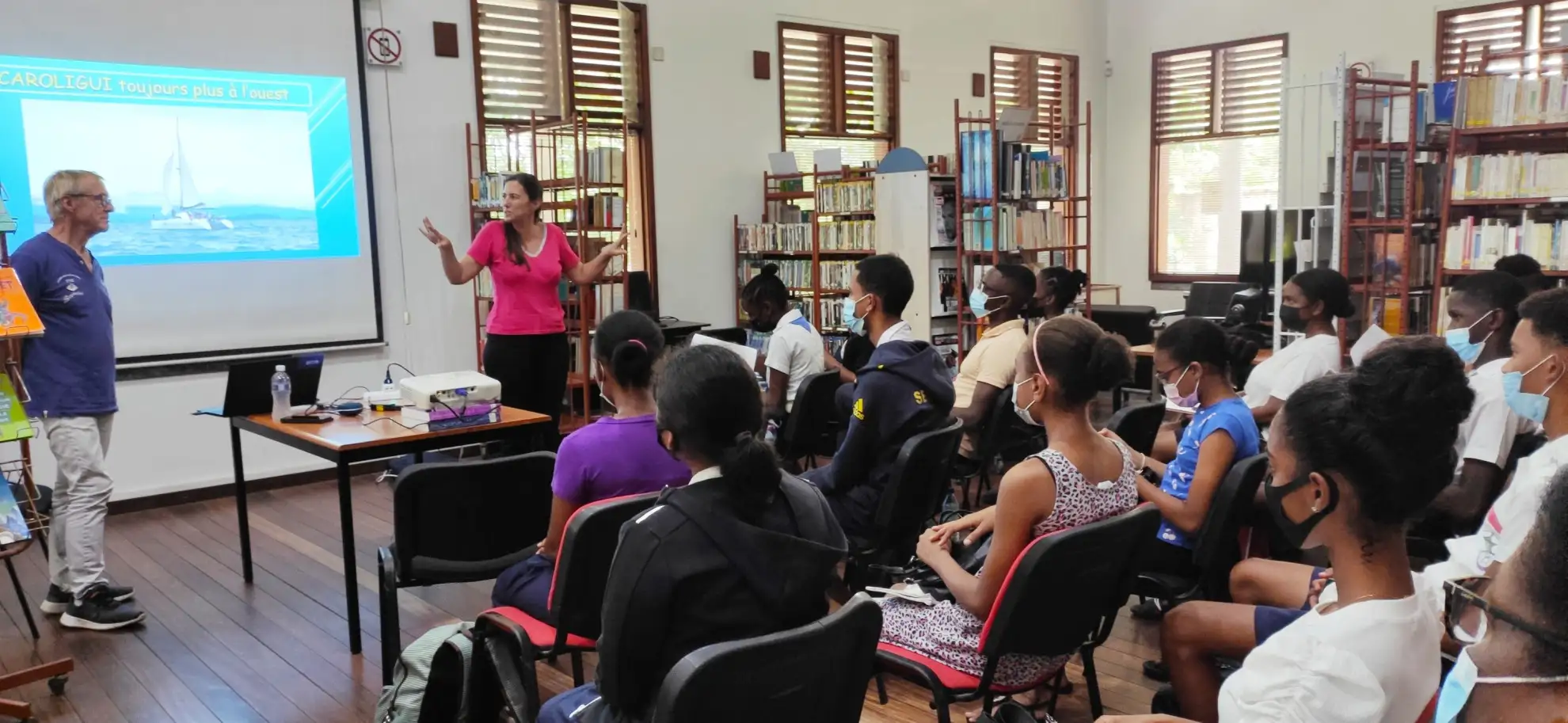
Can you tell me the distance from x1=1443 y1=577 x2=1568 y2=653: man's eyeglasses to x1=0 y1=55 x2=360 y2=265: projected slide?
6205 millimetres

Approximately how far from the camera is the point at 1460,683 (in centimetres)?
126

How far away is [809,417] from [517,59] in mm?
3856

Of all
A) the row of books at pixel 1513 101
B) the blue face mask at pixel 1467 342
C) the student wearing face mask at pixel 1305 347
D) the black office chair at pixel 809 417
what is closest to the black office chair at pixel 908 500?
the black office chair at pixel 809 417

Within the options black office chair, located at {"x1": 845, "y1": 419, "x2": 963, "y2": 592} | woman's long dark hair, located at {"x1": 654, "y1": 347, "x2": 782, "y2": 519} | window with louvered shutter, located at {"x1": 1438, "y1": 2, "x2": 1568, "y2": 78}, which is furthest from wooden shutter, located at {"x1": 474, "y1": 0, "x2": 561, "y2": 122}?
window with louvered shutter, located at {"x1": 1438, "y1": 2, "x2": 1568, "y2": 78}

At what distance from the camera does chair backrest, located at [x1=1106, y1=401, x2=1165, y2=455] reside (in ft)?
12.2

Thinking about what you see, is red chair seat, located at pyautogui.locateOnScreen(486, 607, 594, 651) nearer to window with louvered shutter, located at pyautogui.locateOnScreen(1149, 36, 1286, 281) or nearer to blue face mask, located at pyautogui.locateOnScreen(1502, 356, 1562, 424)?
blue face mask, located at pyautogui.locateOnScreen(1502, 356, 1562, 424)

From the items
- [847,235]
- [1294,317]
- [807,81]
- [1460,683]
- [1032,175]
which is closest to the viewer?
[1460,683]

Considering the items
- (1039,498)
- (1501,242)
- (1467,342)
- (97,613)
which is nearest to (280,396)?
(97,613)

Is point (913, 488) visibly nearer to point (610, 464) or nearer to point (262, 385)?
point (610, 464)

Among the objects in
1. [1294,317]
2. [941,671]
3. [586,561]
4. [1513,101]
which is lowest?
[941,671]

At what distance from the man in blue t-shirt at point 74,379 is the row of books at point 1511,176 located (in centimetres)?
693

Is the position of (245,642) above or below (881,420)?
below

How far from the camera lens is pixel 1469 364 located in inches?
151

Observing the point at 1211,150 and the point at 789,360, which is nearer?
the point at 789,360
